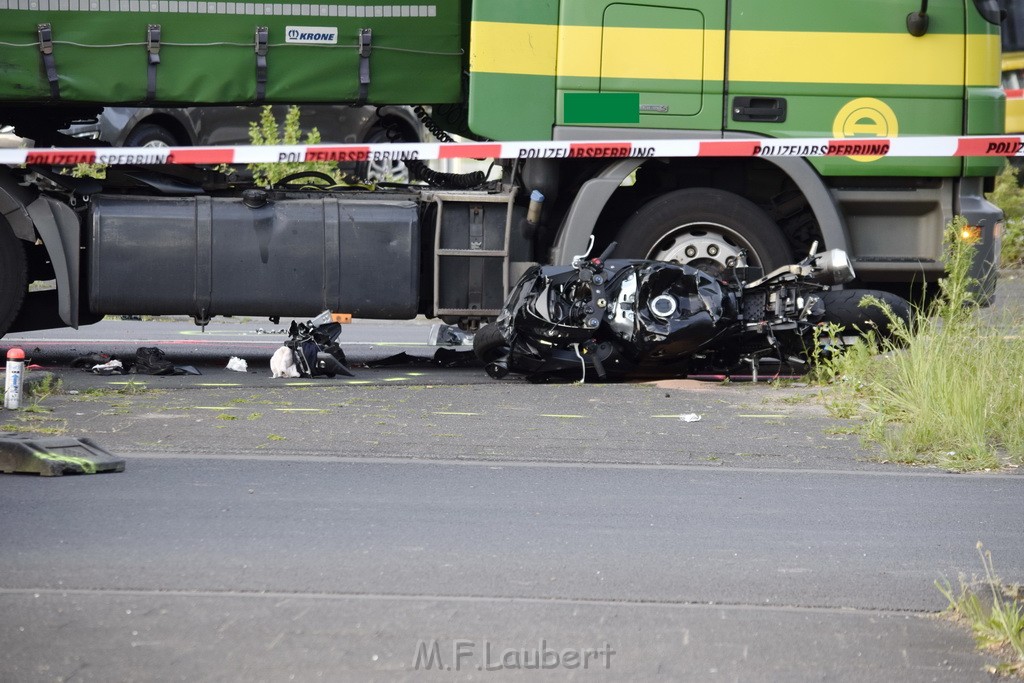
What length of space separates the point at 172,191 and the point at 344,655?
656 cm

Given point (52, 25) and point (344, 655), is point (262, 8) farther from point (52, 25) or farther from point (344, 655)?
point (344, 655)

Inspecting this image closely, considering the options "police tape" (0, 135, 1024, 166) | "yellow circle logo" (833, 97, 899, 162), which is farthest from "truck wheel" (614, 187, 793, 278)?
"yellow circle logo" (833, 97, 899, 162)

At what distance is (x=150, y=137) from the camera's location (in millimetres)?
11789

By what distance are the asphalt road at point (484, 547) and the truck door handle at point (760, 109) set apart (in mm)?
2195

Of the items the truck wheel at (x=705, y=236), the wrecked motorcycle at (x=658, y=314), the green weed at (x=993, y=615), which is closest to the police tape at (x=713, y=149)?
the truck wheel at (x=705, y=236)

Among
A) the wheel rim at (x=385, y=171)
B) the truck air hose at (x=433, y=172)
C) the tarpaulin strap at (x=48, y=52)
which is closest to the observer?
the tarpaulin strap at (x=48, y=52)

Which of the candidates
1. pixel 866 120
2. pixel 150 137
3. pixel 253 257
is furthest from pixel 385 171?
pixel 866 120

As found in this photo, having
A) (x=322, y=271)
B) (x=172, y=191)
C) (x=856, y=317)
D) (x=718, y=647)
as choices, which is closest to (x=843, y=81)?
(x=856, y=317)

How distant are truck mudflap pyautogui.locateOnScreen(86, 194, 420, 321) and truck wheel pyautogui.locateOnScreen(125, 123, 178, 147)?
2020 millimetres

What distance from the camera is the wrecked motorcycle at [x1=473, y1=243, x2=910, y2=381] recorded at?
8586 millimetres

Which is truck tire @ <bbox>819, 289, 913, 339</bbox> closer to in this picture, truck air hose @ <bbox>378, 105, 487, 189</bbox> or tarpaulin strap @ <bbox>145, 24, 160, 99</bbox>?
truck air hose @ <bbox>378, 105, 487, 189</bbox>

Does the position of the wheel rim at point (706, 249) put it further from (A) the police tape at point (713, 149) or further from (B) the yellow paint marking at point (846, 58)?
(B) the yellow paint marking at point (846, 58)

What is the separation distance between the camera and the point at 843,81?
29.1 ft

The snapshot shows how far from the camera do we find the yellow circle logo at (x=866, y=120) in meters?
8.91
